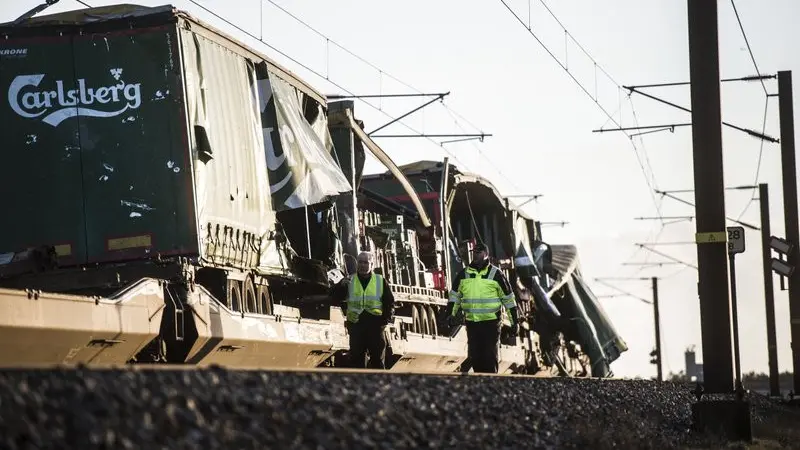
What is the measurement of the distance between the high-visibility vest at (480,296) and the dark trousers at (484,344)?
125 millimetres

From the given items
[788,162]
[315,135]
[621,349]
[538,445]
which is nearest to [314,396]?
[538,445]

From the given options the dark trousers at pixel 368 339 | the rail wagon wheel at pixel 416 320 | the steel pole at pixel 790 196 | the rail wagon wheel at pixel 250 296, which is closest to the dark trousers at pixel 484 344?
the dark trousers at pixel 368 339

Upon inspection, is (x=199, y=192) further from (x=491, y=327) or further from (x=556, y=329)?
(x=556, y=329)

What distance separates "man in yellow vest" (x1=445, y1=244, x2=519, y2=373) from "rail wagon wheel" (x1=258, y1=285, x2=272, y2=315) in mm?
2463

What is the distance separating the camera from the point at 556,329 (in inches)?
1400

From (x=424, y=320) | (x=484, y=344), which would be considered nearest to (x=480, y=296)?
(x=484, y=344)

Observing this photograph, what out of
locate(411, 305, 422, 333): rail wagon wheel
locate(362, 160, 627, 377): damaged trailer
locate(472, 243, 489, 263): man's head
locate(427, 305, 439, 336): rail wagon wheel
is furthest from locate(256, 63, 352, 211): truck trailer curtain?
locate(427, 305, 439, 336): rail wagon wheel

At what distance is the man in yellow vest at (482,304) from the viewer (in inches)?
627

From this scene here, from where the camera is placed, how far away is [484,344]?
640 inches

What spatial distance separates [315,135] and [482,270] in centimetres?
418

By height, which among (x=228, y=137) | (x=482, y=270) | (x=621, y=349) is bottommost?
(x=621, y=349)

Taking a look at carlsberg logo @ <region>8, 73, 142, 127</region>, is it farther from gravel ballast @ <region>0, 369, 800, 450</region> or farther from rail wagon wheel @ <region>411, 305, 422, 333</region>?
rail wagon wheel @ <region>411, 305, 422, 333</region>

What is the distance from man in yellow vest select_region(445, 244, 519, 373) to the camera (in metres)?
15.9

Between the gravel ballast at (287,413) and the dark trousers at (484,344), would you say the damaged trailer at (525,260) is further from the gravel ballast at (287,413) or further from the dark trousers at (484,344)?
the gravel ballast at (287,413)
